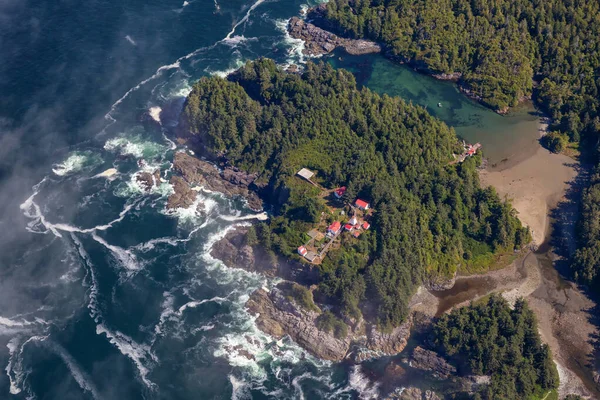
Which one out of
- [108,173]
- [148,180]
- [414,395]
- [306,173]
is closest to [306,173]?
[306,173]

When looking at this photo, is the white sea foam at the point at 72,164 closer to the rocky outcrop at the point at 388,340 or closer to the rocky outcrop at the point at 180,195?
the rocky outcrop at the point at 180,195

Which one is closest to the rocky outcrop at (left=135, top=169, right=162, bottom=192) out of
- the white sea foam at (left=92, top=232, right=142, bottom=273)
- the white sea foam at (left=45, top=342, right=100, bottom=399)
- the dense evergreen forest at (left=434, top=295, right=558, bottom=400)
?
the white sea foam at (left=92, top=232, right=142, bottom=273)

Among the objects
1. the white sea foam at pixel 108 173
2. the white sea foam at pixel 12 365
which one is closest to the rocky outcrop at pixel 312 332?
the white sea foam at pixel 12 365

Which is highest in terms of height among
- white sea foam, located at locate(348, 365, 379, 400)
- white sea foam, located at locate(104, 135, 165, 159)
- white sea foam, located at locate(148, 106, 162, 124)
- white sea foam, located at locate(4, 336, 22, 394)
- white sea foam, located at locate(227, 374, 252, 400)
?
white sea foam, located at locate(148, 106, 162, 124)

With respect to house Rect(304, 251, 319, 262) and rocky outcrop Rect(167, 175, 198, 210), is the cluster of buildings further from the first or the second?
rocky outcrop Rect(167, 175, 198, 210)

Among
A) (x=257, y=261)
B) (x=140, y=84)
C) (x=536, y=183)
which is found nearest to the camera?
(x=257, y=261)

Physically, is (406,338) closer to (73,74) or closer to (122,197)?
(122,197)

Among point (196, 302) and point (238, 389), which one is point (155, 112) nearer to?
point (196, 302)
